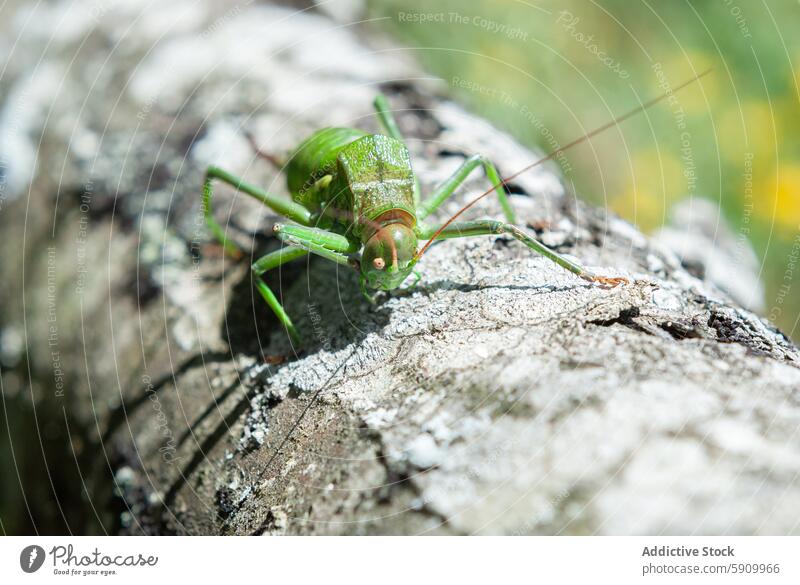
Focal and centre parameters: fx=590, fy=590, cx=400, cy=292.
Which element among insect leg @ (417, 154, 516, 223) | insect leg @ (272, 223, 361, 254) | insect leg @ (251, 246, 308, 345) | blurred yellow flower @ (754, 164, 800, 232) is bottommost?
insect leg @ (251, 246, 308, 345)

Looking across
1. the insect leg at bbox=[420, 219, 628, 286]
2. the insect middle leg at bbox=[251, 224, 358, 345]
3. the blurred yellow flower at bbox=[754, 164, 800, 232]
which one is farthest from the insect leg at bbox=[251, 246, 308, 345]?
the blurred yellow flower at bbox=[754, 164, 800, 232]

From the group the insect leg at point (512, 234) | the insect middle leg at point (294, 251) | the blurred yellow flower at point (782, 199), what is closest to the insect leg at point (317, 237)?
the insect middle leg at point (294, 251)

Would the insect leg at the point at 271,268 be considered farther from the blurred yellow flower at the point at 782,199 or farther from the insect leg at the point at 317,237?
the blurred yellow flower at the point at 782,199
